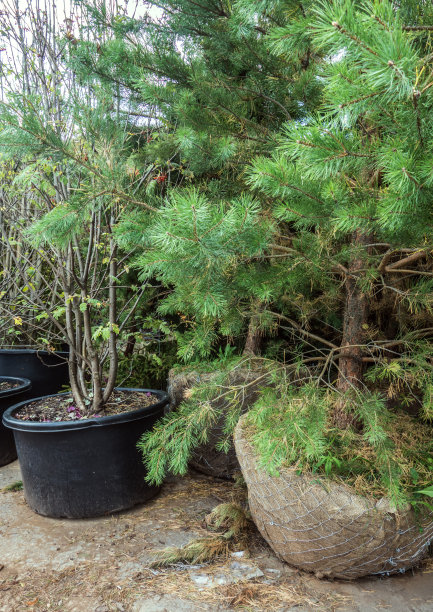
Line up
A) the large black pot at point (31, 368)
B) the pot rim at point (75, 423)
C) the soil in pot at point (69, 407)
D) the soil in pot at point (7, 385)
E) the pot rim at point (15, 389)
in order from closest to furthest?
the pot rim at point (75, 423) → the soil in pot at point (69, 407) → the pot rim at point (15, 389) → the soil in pot at point (7, 385) → the large black pot at point (31, 368)

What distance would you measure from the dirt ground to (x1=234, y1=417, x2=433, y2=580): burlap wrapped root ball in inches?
3.2

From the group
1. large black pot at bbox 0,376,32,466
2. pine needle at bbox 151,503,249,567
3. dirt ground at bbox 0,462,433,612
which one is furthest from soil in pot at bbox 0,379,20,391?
pine needle at bbox 151,503,249,567

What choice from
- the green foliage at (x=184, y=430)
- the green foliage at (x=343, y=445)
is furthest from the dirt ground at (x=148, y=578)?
the green foliage at (x=343, y=445)

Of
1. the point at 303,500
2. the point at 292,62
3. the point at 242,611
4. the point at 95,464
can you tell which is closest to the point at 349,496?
the point at 303,500

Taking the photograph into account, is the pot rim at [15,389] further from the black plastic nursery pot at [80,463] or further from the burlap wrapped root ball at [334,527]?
the burlap wrapped root ball at [334,527]

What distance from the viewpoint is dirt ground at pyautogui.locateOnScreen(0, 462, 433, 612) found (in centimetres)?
160

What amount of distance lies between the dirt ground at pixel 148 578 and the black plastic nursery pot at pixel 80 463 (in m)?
0.08

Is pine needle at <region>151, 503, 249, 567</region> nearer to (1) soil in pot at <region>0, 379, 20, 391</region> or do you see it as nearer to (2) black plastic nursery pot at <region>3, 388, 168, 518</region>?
(2) black plastic nursery pot at <region>3, 388, 168, 518</region>

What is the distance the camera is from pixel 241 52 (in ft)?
6.33

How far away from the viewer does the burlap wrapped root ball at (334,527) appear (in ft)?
5.14

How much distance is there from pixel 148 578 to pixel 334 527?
2.47 ft

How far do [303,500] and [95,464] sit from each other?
1.06m

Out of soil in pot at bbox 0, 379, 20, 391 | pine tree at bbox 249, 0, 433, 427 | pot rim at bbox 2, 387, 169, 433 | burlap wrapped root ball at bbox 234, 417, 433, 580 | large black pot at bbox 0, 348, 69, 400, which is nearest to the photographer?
pine tree at bbox 249, 0, 433, 427

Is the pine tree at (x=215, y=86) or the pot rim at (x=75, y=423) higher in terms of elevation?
the pine tree at (x=215, y=86)
